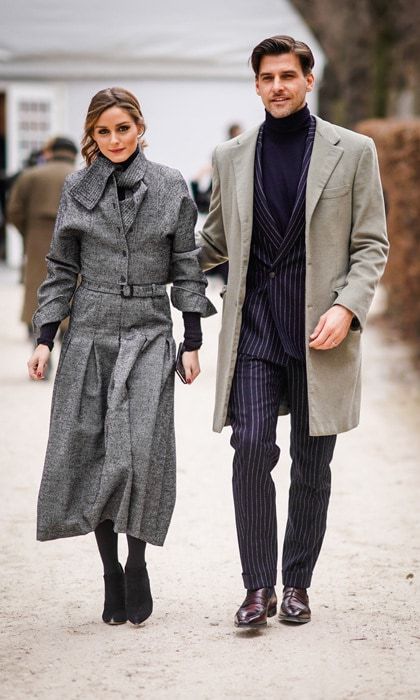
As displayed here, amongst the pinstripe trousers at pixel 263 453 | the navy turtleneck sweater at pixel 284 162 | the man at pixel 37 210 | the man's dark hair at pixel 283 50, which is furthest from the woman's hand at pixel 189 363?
the man at pixel 37 210

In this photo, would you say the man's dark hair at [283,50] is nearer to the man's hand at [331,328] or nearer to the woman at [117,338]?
the woman at [117,338]

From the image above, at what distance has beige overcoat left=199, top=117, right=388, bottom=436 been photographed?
13.9 feet

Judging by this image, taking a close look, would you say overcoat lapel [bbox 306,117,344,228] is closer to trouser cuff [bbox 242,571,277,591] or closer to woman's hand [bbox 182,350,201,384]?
woman's hand [bbox 182,350,201,384]

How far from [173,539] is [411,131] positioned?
533 cm

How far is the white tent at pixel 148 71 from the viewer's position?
1841 centimetres

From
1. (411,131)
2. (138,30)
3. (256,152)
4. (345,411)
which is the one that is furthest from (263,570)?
(138,30)

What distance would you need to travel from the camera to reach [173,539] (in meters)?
5.70

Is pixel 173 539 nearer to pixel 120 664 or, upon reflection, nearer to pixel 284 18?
pixel 120 664

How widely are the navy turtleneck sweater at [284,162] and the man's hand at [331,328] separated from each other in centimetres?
34

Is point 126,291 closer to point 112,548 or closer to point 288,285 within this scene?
point 288,285

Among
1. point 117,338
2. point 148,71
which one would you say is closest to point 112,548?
point 117,338

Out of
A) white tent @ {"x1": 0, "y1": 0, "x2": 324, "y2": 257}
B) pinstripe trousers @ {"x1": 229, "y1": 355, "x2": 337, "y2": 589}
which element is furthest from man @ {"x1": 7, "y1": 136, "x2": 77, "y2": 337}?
white tent @ {"x1": 0, "y1": 0, "x2": 324, "y2": 257}

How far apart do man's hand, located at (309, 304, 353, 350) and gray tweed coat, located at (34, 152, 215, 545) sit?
0.47 m

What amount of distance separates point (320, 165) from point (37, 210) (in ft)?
21.2
